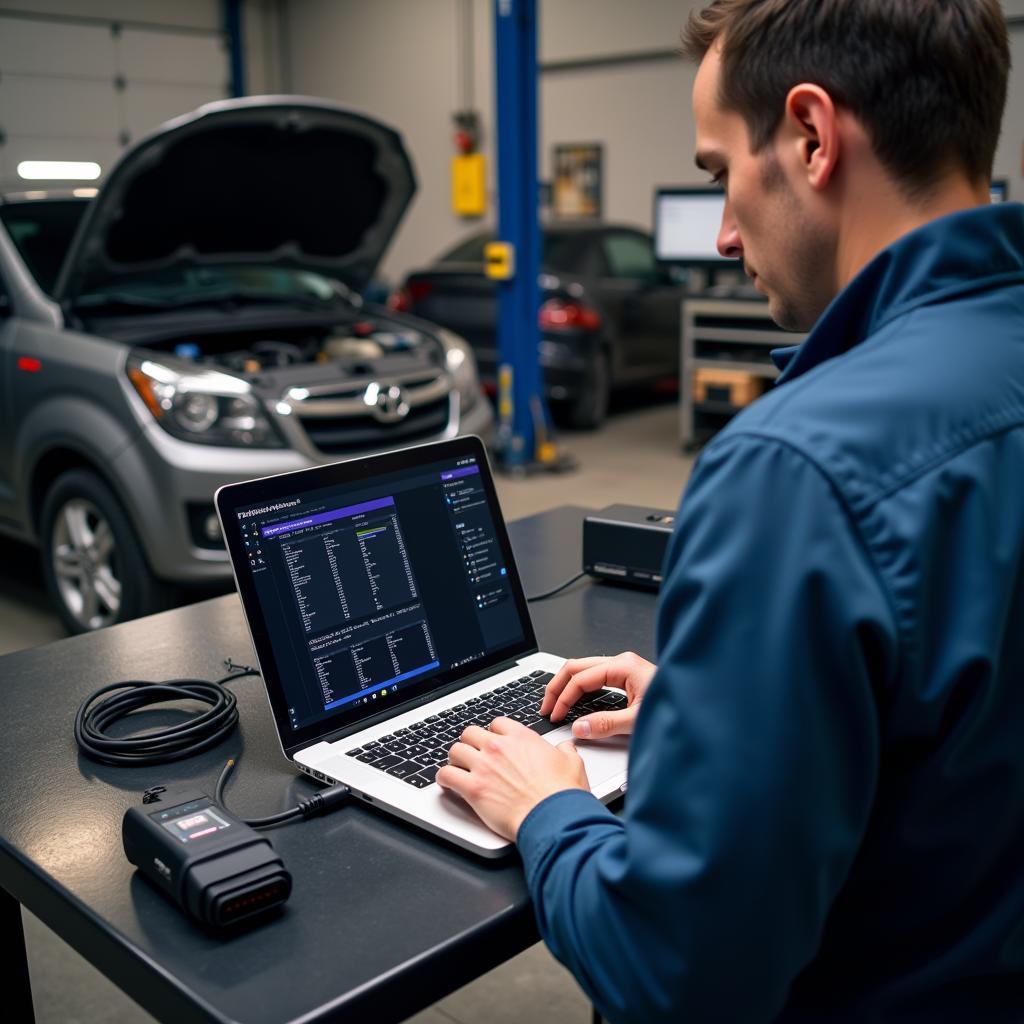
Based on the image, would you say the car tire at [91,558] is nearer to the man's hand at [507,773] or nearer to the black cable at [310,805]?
the black cable at [310,805]

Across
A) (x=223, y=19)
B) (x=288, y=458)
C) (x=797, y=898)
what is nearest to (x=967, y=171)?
(x=797, y=898)

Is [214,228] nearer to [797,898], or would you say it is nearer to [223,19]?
[797,898]

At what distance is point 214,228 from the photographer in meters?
4.09

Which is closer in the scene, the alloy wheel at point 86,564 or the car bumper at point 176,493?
the car bumper at point 176,493

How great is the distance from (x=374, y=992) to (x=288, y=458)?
2.71 meters

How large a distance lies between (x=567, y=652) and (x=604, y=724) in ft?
1.14

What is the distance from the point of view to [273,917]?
0.97 m

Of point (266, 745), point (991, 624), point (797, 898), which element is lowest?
point (266, 745)

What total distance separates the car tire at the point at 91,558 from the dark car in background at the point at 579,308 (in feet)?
12.0

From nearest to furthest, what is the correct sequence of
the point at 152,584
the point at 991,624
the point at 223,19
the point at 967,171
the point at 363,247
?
the point at 991,624 → the point at 967,171 → the point at 152,584 → the point at 363,247 → the point at 223,19

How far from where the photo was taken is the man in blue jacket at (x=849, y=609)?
72 cm

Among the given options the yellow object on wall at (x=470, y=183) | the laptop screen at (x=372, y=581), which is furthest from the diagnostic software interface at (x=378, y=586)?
the yellow object on wall at (x=470, y=183)

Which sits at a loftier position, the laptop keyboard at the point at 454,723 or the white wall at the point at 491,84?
the white wall at the point at 491,84

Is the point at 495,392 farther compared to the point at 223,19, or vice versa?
the point at 223,19
